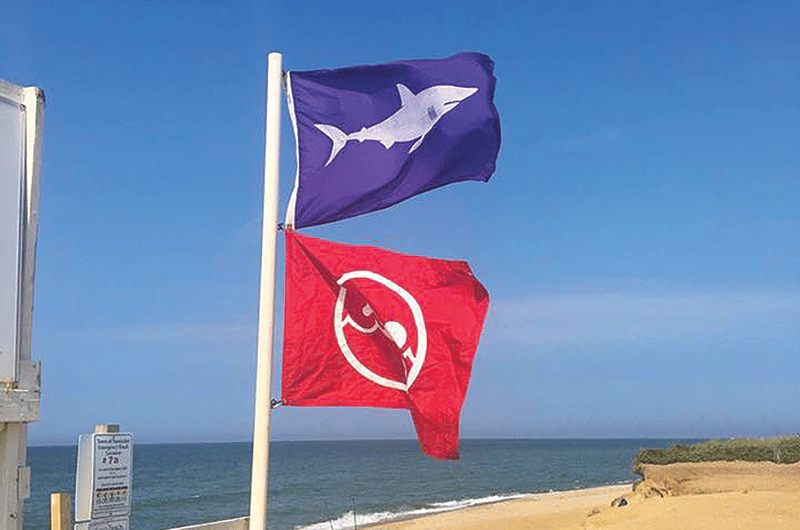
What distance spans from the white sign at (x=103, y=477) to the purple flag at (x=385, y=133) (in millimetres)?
1859

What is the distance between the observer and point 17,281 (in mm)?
5535

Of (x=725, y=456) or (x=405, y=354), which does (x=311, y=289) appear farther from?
(x=725, y=456)

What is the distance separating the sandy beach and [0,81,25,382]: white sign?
47.6ft

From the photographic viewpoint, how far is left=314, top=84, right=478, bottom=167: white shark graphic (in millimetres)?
7281

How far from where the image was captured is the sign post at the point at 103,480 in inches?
230

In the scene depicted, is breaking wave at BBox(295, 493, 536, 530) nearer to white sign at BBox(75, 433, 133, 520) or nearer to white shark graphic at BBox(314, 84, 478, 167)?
white shark graphic at BBox(314, 84, 478, 167)

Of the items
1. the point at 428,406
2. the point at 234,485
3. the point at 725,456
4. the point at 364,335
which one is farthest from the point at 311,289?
the point at 234,485

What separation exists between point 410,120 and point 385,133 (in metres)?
0.21

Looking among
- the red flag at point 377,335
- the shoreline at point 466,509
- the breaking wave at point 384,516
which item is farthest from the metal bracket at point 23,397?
the breaking wave at point 384,516

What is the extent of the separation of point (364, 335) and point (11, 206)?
2510 millimetres

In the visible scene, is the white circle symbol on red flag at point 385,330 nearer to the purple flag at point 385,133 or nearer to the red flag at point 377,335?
the red flag at point 377,335

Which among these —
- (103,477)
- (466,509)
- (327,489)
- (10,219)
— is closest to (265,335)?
(103,477)

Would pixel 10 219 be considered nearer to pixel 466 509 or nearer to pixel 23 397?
pixel 23 397

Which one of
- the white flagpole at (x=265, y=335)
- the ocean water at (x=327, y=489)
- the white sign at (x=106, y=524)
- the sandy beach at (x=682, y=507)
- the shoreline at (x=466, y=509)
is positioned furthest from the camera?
the ocean water at (x=327, y=489)
